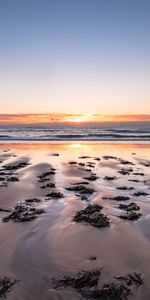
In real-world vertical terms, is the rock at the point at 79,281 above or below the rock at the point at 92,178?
above

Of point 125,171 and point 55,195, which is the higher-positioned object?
point 55,195

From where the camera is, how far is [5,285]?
166 inches

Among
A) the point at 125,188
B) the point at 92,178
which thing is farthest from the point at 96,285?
the point at 92,178

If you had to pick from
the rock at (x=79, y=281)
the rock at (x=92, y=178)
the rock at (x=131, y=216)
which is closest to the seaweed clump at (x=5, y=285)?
the rock at (x=79, y=281)

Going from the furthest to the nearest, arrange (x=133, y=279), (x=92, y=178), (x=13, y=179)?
1. (x=92, y=178)
2. (x=13, y=179)
3. (x=133, y=279)

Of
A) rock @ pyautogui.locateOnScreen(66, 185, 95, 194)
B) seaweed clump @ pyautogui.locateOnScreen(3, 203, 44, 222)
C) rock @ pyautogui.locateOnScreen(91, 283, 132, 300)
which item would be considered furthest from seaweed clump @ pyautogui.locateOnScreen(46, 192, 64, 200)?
rock @ pyautogui.locateOnScreen(91, 283, 132, 300)

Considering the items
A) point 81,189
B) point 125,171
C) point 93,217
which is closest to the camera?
point 93,217

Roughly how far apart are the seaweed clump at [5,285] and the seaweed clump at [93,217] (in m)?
2.49

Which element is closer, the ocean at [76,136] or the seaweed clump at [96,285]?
the seaweed clump at [96,285]

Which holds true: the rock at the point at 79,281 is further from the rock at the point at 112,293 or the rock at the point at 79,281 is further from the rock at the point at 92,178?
the rock at the point at 92,178

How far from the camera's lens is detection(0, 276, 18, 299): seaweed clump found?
408 cm

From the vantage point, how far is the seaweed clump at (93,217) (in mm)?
6617

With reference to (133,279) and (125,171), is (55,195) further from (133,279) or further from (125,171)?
(125,171)

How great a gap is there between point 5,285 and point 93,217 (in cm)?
289
